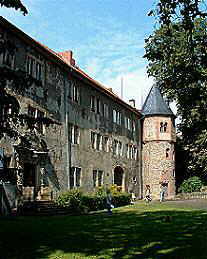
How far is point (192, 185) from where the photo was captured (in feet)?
145

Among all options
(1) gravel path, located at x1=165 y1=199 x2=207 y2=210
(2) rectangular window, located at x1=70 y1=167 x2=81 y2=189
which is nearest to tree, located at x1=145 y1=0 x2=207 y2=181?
(1) gravel path, located at x1=165 y1=199 x2=207 y2=210

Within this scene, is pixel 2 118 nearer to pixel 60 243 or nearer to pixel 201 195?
pixel 60 243

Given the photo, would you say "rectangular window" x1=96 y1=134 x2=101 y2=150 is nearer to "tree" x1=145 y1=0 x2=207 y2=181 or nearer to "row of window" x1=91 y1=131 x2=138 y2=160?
"row of window" x1=91 y1=131 x2=138 y2=160

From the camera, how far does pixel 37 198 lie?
23.0 meters

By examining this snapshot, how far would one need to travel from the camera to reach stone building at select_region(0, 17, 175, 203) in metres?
21.5

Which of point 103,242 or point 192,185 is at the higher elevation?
point 192,185

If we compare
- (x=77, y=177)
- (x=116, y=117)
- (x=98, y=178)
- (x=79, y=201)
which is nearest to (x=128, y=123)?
(x=116, y=117)

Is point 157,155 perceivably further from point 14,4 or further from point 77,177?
point 14,4

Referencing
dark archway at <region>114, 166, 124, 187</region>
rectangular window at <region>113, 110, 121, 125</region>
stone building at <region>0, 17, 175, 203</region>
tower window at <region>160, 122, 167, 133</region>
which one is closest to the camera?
stone building at <region>0, 17, 175, 203</region>

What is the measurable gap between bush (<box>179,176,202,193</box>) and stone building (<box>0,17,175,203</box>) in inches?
72.3

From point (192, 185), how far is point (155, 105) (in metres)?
10.1

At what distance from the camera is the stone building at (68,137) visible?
21516 millimetres

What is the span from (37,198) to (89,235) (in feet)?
39.3

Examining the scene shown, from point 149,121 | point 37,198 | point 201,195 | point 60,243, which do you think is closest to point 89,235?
point 60,243
